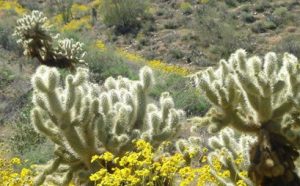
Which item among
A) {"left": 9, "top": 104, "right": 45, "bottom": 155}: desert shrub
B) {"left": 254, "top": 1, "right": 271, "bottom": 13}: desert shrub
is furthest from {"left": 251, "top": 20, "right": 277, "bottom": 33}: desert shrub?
{"left": 9, "top": 104, "right": 45, "bottom": 155}: desert shrub

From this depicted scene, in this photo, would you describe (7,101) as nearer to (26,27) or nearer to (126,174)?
(26,27)

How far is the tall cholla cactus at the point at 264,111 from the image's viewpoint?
511 cm

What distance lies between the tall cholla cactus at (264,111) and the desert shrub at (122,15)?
20.0 m

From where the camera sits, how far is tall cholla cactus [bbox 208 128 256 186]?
546cm

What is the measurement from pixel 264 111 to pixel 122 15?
20.7m

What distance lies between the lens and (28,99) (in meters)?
11.6

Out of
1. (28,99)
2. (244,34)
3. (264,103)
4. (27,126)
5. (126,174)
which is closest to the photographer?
(126,174)

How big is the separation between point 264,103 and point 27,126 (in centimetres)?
554

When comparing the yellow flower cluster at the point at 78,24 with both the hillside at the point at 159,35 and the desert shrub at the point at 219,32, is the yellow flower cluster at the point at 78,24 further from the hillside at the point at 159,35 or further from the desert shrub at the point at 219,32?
the desert shrub at the point at 219,32

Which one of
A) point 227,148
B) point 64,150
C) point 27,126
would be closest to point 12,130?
point 27,126

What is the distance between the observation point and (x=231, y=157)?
5680 millimetres

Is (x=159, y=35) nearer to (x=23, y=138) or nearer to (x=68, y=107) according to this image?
(x=23, y=138)

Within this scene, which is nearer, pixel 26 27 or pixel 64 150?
pixel 64 150

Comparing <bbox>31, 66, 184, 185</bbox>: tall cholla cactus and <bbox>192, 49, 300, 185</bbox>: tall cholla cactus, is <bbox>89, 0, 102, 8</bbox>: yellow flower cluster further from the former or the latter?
<bbox>192, 49, 300, 185</bbox>: tall cholla cactus
